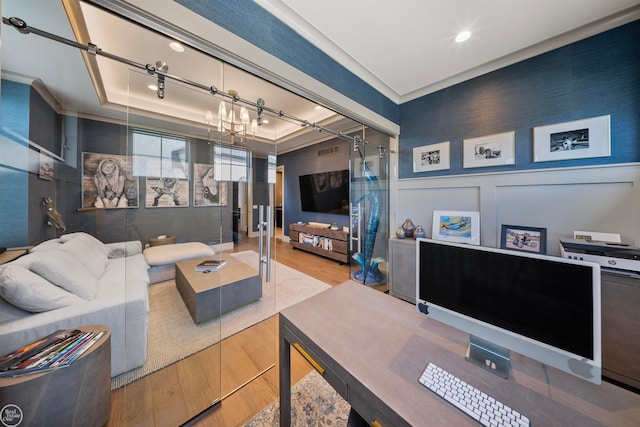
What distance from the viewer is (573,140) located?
181 cm

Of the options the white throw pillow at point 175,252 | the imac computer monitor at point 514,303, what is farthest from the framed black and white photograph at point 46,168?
the imac computer monitor at point 514,303

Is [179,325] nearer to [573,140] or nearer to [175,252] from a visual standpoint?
[175,252]

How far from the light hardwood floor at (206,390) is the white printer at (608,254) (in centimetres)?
231

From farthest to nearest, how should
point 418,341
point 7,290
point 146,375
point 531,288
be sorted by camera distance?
point 146,375
point 7,290
point 418,341
point 531,288

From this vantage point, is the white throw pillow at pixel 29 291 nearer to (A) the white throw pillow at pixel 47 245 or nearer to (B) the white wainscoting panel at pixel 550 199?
(A) the white throw pillow at pixel 47 245

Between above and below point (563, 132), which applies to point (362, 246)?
below

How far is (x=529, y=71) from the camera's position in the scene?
6.56 ft

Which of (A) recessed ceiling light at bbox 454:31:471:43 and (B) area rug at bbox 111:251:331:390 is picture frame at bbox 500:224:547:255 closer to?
(A) recessed ceiling light at bbox 454:31:471:43

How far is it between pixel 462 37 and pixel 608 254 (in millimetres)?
2086

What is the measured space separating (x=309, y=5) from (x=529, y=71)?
2254 millimetres

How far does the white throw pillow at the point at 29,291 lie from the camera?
1048 millimetres

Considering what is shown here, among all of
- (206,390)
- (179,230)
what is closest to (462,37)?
(179,230)

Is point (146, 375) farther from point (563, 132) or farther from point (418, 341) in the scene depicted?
point (563, 132)

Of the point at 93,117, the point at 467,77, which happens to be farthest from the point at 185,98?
the point at 467,77
